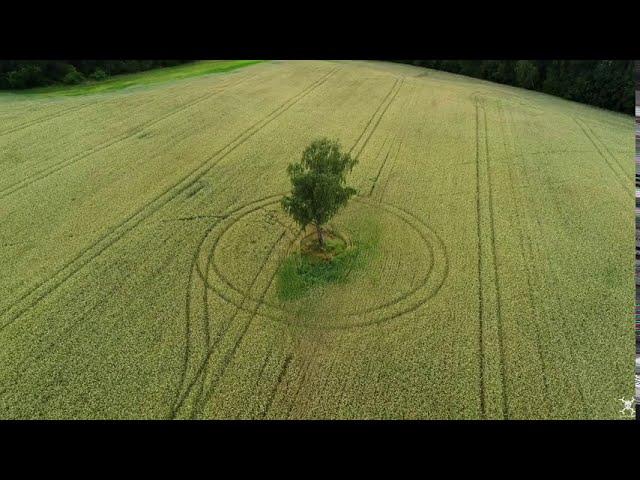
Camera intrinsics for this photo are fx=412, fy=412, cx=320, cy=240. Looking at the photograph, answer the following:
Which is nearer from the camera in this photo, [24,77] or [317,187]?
[317,187]

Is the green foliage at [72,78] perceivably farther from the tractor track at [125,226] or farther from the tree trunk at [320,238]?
the tree trunk at [320,238]

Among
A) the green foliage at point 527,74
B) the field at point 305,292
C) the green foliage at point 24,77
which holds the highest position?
the green foliage at point 527,74

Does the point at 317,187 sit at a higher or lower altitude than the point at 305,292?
higher

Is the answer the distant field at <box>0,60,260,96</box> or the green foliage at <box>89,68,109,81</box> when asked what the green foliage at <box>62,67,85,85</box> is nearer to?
the distant field at <box>0,60,260,96</box>

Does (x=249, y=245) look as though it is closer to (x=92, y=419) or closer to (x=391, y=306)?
(x=391, y=306)

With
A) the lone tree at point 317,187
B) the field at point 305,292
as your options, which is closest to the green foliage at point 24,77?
the field at point 305,292

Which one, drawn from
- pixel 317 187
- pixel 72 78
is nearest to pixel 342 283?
pixel 317 187

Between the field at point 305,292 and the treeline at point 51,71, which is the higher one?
the treeline at point 51,71

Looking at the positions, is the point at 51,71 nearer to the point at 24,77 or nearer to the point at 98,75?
the point at 24,77
